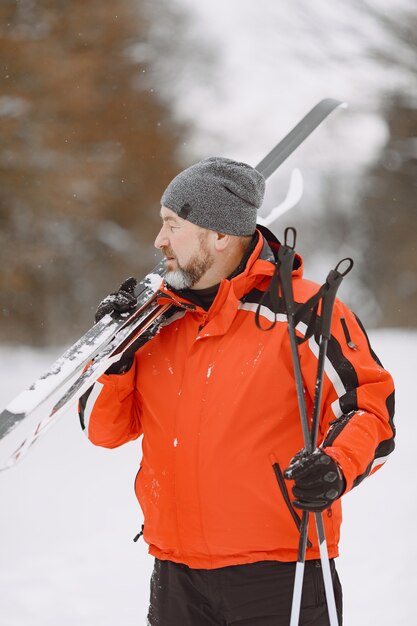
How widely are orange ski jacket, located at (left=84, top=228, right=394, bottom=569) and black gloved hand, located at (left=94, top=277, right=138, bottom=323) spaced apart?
21 centimetres

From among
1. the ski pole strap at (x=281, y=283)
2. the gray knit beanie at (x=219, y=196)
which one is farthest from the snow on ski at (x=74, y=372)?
the ski pole strap at (x=281, y=283)

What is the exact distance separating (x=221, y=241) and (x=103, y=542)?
290 cm

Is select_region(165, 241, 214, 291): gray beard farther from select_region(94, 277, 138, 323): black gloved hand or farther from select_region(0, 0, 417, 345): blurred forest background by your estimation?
select_region(0, 0, 417, 345): blurred forest background

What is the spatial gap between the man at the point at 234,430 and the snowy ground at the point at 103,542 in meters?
1.85

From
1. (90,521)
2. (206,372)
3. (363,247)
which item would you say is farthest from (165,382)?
(363,247)

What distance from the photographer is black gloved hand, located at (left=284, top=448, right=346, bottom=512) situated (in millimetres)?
1523

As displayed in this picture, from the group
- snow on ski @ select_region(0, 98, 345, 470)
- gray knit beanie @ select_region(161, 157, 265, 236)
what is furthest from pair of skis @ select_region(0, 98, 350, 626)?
gray knit beanie @ select_region(161, 157, 265, 236)

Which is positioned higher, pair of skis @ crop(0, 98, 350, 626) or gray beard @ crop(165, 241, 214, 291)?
gray beard @ crop(165, 241, 214, 291)

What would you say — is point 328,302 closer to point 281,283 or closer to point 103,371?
point 281,283

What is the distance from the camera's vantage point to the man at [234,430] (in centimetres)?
171

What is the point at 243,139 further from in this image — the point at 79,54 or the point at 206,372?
the point at 206,372

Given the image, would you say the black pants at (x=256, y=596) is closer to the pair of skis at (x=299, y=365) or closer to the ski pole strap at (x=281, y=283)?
the pair of skis at (x=299, y=365)

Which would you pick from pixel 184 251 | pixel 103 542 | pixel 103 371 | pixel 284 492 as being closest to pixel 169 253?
pixel 184 251

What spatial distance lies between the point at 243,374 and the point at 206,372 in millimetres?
87
